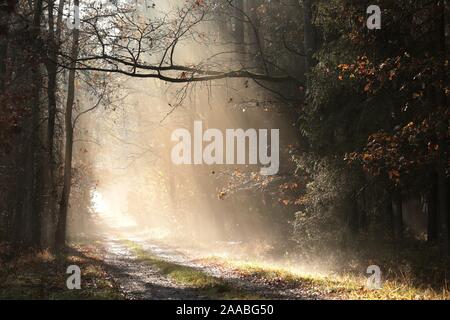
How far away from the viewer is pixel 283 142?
2155cm

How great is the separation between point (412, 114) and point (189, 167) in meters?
22.8

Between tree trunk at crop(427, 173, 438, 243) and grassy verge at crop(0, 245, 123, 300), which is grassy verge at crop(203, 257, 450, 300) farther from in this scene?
tree trunk at crop(427, 173, 438, 243)

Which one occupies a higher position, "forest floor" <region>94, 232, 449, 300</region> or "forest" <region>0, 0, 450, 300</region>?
"forest" <region>0, 0, 450, 300</region>

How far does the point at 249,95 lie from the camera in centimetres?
2325

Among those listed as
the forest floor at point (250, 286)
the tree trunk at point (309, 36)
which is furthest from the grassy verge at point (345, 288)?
the tree trunk at point (309, 36)

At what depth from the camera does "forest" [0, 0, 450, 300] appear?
12.0 metres

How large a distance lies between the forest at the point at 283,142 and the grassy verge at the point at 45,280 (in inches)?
4.1

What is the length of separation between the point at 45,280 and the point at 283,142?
12.2m

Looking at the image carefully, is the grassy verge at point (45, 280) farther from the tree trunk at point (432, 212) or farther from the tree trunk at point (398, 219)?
the tree trunk at point (432, 212)

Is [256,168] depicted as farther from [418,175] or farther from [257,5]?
[418,175]

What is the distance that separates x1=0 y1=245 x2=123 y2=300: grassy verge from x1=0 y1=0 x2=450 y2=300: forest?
0.10 m

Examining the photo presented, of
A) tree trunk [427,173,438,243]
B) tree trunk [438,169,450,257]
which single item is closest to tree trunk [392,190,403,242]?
tree trunk [427,173,438,243]

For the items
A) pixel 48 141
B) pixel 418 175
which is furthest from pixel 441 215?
pixel 48 141

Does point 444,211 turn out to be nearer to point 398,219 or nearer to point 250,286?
point 398,219
